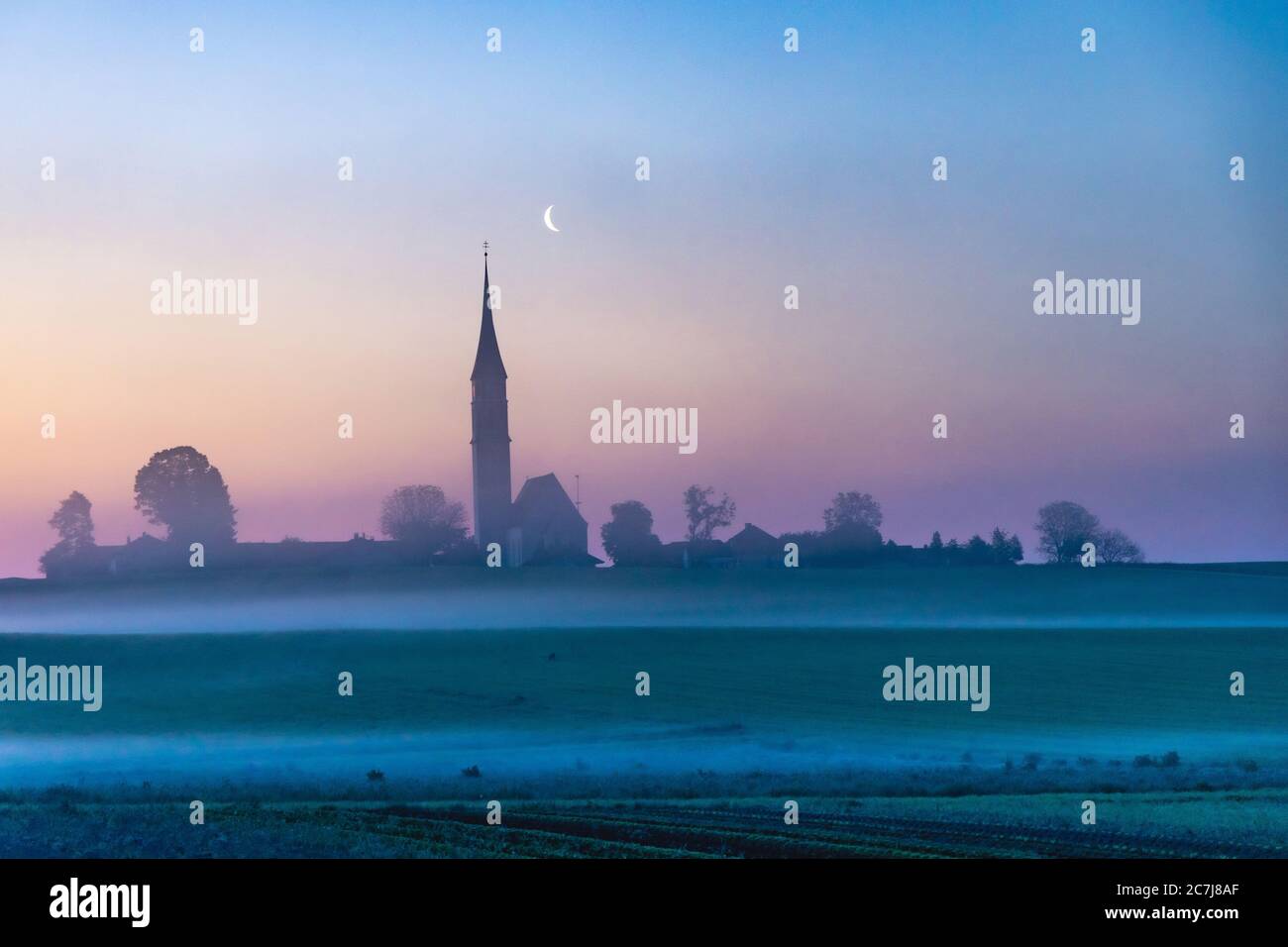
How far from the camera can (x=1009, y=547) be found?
82625mm

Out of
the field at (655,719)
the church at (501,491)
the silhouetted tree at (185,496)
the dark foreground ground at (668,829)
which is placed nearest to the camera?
the dark foreground ground at (668,829)

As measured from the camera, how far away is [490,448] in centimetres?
11494

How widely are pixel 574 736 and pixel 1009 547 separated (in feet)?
160

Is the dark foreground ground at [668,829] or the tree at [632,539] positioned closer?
the dark foreground ground at [668,829]

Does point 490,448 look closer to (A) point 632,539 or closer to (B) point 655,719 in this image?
(A) point 632,539

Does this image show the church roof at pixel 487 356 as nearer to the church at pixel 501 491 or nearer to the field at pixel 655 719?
the church at pixel 501 491

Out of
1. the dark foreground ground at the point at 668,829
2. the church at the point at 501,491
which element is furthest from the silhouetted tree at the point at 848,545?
the dark foreground ground at the point at 668,829

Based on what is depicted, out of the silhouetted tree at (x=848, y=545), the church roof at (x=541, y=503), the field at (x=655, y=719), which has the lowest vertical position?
the field at (x=655, y=719)

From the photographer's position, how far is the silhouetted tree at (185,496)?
81.1 metres

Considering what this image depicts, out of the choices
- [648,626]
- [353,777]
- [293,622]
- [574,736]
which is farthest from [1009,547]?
[353,777]

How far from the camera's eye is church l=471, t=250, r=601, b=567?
364 ft

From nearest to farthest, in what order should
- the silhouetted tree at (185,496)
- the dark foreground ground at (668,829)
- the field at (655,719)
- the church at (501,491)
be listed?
the dark foreground ground at (668,829)
the field at (655,719)
the silhouetted tree at (185,496)
the church at (501,491)

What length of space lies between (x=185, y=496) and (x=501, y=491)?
111ft
